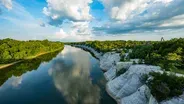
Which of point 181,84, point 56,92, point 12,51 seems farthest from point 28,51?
point 181,84

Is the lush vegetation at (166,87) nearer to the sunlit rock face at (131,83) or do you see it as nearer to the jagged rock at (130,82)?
the sunlit rock face at (131,83)

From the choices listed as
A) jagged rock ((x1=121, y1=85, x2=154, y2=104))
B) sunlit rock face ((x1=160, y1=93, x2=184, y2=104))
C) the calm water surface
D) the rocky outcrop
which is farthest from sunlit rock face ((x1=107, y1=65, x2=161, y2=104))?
sunlit rock face ((x1=160, y1=93, x2=184, y2=104))

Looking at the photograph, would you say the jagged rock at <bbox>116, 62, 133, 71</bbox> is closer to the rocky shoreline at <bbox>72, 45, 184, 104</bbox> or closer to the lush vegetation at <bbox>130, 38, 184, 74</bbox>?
the rocky shoreline at <bbox>72, 45, 184, 104</bbox>

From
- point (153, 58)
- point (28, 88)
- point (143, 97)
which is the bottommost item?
point (28, 88)

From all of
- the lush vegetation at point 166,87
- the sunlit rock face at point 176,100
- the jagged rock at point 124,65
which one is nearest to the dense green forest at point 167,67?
the lush vegetation at point 166,87

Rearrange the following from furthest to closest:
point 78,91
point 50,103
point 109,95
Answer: point 78,91, point 109,95, point 50,103

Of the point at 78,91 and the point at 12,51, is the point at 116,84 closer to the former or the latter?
the point at 78,91
